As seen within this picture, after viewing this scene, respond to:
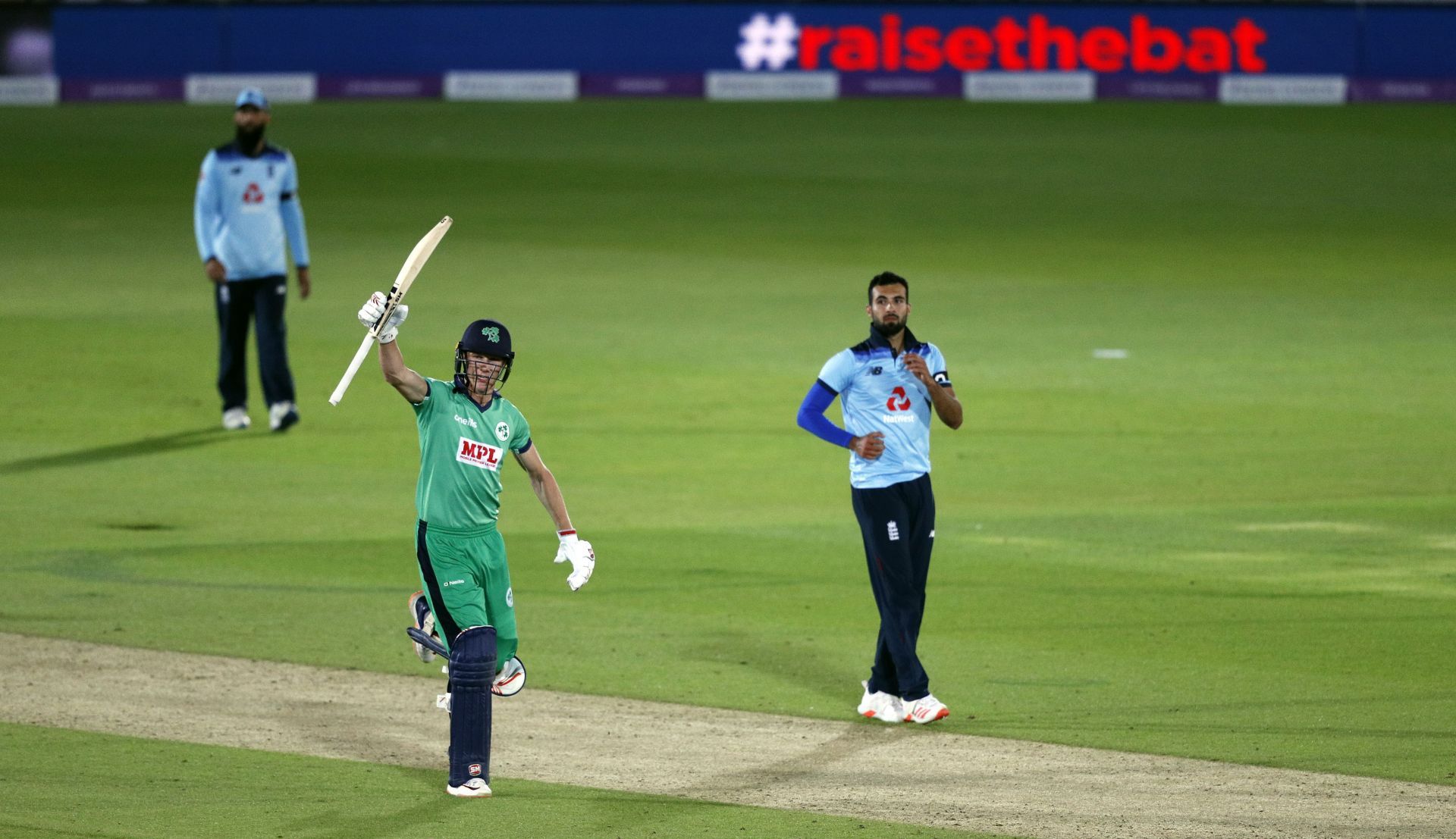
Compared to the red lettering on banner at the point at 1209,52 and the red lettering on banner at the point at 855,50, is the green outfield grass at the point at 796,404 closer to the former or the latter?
the red lettering on banner at the point at 1209,52

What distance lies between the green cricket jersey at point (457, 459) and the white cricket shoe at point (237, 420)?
33.7ft

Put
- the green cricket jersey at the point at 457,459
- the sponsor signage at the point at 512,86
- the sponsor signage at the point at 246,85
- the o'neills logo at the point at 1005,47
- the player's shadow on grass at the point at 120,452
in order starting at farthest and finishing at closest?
the sponsor signage at the point at 512,86
the sponsor signage at the point at 246,85
the o'neills logo at the point at 1005,47
the player's shadow on grass at the point at 120,452
the green cricket jersey at the point at 457,459

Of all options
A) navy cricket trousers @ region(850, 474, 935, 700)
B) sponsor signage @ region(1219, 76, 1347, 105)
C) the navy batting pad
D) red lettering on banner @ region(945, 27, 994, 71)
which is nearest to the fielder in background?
navy cricket trousers @ region(850, 474, 935, 700)

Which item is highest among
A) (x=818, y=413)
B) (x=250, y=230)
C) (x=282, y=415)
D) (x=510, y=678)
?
(x=250, y=230)

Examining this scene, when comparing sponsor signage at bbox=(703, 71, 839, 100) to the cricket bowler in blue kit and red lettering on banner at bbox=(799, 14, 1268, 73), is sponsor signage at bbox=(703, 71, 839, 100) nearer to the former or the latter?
red lettering on banner at bbox=(799, 14, 1268, 73)

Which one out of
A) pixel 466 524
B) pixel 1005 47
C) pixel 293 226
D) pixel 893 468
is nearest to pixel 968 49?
pixel 1005 47

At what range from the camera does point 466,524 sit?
8.80m

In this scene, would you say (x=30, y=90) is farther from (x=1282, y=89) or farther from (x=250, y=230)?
(x=250, y=230)

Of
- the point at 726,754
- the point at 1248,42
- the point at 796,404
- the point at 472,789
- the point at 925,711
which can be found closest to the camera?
the point at 472,789

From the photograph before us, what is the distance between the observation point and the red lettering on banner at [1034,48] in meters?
40.3

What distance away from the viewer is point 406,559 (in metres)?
13.9

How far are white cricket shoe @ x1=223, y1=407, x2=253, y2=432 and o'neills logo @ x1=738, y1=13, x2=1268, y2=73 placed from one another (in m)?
23.4

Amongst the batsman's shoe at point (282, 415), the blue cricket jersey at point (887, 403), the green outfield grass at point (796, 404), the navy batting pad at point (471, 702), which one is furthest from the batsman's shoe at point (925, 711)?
the batsman's shoe at point (282, 415)

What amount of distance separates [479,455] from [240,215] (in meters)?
9.90
